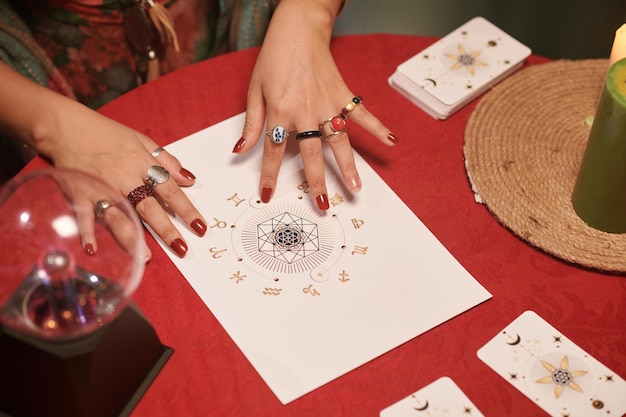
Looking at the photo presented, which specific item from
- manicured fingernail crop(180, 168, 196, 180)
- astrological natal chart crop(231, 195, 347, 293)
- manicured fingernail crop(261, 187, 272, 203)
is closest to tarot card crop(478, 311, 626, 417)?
astrological natal chart crop(231, 195, 347, 293)

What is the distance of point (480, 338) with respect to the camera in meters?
0.84

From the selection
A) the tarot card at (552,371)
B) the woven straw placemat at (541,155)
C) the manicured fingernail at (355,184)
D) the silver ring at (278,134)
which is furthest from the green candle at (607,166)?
the silver ring at (278,134)

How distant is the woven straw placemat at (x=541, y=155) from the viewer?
92 centimetres

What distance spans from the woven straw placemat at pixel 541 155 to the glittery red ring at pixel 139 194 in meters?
0.45

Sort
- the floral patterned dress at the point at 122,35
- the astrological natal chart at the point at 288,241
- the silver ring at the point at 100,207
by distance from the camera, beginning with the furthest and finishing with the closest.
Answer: the floral patterned dress at the point at 122,35 < the astrological natal chart at the point at 288,241 < the silver ring at the point at 100,207

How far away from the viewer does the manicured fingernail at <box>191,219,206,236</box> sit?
36.2 inches

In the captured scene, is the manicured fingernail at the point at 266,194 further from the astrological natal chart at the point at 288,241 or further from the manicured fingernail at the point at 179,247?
the manicured fingernail at the point at 179,247

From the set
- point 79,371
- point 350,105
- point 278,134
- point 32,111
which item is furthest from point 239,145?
point 79,371

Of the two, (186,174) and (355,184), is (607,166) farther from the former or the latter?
(186,174)

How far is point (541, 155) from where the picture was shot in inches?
40.2

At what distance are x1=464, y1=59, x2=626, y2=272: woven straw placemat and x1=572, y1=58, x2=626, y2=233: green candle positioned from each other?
22mm

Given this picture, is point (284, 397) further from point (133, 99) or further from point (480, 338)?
point (133, 99)

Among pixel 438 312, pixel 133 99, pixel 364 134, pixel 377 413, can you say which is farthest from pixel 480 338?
pixel 133 99

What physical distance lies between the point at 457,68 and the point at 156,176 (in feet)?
1.66
